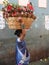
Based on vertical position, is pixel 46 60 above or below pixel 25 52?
below

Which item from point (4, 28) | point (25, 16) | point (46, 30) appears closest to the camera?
point (25, 16)

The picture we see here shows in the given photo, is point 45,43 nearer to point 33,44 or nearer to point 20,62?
point 33,44

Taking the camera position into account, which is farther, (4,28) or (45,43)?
(45,43)

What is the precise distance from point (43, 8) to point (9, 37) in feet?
4.91

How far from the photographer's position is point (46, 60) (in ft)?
21.4

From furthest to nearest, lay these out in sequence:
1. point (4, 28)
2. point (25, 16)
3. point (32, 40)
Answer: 1. point (32, 40)
2. point (4, 28)
3. point (25, 16)

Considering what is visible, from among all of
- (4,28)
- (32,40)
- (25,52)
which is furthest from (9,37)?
(25,52)

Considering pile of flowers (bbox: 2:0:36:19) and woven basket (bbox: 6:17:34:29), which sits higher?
pile of flowers (bbox: 2:0:36:19)

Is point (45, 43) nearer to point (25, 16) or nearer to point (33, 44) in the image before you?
point (33, 44)

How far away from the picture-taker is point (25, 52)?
4.44 metres

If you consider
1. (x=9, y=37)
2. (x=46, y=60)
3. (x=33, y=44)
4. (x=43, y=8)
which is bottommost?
(x=46, y=60)

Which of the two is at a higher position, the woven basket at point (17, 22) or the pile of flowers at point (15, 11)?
the pile of flowers at point (15, 11)

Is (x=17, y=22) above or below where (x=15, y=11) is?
below

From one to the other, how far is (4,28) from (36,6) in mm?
1293
